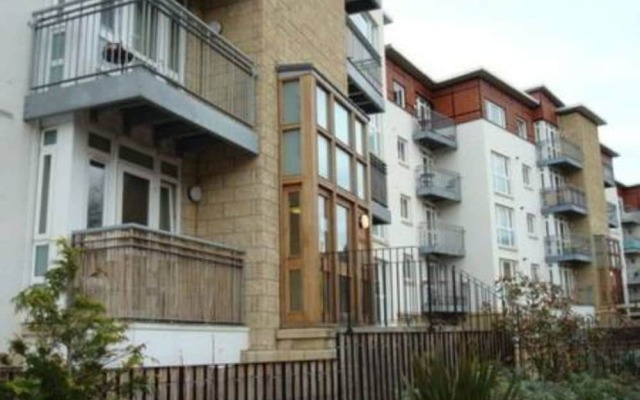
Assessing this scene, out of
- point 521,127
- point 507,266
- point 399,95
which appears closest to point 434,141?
point 399,95

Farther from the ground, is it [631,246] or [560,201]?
[560,201]

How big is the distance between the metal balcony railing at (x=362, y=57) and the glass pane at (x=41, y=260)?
8966 mm

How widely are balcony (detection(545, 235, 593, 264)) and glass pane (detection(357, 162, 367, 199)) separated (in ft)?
97.2

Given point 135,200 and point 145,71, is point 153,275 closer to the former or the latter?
point 135,200

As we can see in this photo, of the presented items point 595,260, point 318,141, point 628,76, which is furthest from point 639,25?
point 595,260

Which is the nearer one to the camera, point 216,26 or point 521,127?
point 216,26

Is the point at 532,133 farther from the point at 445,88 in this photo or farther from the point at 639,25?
the point at 639,25

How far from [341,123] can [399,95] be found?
844 inches

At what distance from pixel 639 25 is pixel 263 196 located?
791 centimetres

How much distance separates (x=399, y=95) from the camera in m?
34.2

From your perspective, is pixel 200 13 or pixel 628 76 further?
pixel 628 76

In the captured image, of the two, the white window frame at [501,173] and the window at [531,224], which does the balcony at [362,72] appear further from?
the window at [531,224]

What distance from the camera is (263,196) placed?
37.1 ft

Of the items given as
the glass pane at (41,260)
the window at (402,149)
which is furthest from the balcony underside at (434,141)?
the glass pane at (41,260)
